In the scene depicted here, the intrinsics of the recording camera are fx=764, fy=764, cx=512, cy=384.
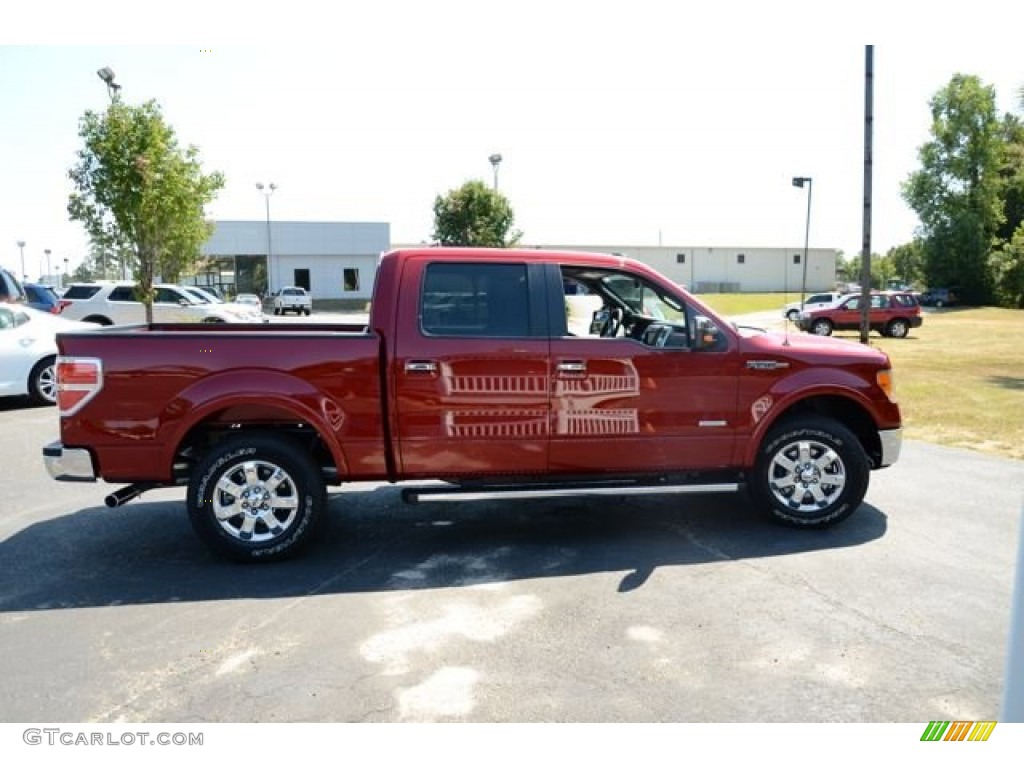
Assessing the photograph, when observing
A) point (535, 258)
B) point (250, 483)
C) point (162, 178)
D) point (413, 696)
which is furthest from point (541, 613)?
point (162, 178)

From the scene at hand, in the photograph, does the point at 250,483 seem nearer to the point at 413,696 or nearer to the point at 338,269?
the point at 413,696

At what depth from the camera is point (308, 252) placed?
4928 cm

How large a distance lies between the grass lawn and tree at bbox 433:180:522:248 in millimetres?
19458

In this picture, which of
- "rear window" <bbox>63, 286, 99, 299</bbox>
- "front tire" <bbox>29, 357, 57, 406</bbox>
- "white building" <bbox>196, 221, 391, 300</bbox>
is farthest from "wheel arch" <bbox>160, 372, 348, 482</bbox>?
"white building" <bbox>196, 221, 391, 300</bbox>

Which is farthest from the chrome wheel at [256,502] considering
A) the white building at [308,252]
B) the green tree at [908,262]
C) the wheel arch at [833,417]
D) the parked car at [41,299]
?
the green tree at [908,262]

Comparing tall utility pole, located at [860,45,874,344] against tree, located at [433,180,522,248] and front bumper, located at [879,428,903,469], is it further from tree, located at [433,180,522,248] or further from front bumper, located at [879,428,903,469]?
tree, located at [433,180,522,248]

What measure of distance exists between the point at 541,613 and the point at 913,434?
712 cm

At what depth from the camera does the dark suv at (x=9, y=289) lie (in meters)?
13.4

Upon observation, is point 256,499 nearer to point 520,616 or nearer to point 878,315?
point 520,616

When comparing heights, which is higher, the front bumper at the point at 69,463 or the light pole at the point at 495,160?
the light pole at the point at 495,160

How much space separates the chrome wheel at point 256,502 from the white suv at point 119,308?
56.2ft

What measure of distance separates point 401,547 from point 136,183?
17.7m

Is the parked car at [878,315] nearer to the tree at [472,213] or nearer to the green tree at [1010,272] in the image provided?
the tree at [472,213]
